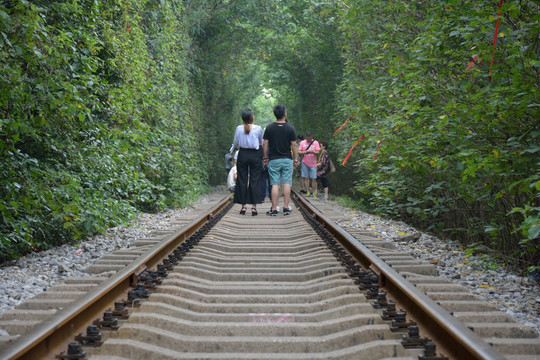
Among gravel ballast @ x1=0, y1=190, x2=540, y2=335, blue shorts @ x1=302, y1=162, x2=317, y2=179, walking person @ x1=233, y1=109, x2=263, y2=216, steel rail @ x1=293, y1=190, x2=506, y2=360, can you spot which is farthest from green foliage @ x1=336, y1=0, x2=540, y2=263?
blue shorts @ x1=302, y1=162, x2=317, y2=179

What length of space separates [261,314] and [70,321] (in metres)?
1.19

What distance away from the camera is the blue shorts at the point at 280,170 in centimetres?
1039

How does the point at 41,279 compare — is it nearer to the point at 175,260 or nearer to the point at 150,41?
the point at 175,260

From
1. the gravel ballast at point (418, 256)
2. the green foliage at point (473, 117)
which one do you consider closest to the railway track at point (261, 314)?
the gravel ballast at point (418, 256)

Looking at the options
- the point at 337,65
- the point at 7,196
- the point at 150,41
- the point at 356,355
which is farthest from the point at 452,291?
the point at 337,65

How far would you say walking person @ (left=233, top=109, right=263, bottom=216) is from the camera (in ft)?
32.6

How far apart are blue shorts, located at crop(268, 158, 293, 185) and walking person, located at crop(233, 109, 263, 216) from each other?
0.27m

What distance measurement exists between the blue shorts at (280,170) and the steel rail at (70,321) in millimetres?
5663

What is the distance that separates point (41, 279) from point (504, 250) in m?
4.82

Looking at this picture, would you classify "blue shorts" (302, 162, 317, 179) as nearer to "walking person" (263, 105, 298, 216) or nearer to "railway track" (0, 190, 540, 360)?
"walking person" (263, 105, 298, 216)

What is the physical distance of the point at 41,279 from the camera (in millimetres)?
5398

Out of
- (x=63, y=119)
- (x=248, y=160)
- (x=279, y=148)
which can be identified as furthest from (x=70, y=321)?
(x=279, y=148)

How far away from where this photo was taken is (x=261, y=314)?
378 cm

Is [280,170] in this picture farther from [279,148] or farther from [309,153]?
[309,153]
